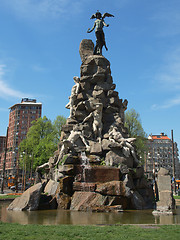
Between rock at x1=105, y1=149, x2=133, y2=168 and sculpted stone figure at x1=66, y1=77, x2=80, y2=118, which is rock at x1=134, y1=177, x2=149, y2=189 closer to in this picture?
rock at x1=105, y1=149, x2=133, y2=168

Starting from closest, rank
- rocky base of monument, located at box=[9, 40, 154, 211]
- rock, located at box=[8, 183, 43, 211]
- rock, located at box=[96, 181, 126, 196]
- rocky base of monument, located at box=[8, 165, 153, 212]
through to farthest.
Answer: rock, located at box=[8, 183, 43, 211] < rocky base of monument, located at box=[8, 165, 153, 212] < rock, located at box=[96, 181, 126, 196] < rocky base of monument, located at box=[9, 40, 154, 211]

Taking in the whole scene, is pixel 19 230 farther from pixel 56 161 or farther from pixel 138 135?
pixel 138 135

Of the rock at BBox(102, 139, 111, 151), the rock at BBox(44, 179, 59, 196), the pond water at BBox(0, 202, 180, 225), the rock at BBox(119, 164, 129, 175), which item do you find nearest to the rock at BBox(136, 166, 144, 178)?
the rock at BBox(119, 164, 129, 175)

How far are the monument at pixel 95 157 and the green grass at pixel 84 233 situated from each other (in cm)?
515

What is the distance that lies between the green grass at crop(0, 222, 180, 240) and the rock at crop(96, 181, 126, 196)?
558cm

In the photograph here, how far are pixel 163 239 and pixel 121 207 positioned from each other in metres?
6.41

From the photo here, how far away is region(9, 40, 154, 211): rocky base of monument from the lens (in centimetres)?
1330

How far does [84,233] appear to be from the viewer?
6.60 metres

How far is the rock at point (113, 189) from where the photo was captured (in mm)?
13094

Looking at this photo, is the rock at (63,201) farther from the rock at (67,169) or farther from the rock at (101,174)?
the rock at (101,174)

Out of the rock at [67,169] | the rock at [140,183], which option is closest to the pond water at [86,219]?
the rock at [67,169]

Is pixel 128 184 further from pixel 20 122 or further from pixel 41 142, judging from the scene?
pixel 20 122

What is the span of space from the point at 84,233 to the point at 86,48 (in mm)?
19494

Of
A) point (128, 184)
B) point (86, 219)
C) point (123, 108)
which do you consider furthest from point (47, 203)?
point (123, 108)
